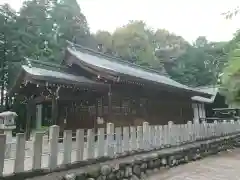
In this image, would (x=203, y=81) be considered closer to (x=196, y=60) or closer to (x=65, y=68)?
(x=196, y=60)

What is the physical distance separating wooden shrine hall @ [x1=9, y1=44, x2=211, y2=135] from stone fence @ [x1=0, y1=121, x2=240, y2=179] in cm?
308

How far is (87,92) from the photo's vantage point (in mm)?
10883

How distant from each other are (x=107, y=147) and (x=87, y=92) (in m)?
5.68

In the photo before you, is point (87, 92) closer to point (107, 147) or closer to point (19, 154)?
point (107, 147)

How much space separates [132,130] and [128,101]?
578 cm

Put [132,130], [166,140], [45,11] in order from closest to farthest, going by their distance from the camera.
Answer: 1. [132,130]
2. [166,140]
3. [45,11]

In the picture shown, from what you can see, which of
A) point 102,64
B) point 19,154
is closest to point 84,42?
point 102,64

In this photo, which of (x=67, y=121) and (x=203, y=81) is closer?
(x=67, y=121)

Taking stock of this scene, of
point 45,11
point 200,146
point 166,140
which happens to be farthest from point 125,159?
point 45,11

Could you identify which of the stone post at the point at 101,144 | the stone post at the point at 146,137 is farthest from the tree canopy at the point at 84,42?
the stone post at the point at 101,144

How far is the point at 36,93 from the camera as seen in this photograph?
10.5m

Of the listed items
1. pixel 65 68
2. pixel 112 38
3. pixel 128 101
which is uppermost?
pixel 112 38

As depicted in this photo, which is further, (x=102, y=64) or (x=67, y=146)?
(x=102, y=64)

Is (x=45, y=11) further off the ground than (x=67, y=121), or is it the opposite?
(x=45, y=11)
